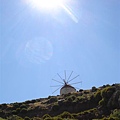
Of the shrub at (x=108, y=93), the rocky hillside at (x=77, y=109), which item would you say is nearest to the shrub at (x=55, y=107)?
the rocky hillside at (x=77, y=109)

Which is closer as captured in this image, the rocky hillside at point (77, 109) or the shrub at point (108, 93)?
the rocky hillside at point (77, 109)

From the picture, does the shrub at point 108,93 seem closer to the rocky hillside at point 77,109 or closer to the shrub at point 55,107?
the rocky hillside at point 77,109

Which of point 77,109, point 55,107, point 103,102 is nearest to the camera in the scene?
point 103,102

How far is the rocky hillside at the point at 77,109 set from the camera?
133 ft

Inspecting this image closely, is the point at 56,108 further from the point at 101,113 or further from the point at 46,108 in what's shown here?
the point at 101,113

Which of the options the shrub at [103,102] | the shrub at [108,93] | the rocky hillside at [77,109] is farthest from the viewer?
the shrub at [108,93]

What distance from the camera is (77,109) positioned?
48781 millimetres

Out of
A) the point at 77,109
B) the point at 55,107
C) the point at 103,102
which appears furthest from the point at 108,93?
the point at 55,107

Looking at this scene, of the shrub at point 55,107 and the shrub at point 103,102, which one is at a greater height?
the shrub at point 55,107

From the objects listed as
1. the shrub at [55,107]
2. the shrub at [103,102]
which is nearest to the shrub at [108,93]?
the shrub at [103,102]

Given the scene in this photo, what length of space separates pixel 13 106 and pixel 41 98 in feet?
36.7

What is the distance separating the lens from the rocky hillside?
1596 inches

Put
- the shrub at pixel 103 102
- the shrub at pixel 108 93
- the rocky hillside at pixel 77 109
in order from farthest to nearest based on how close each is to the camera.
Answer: the shrub at pixel 108 93 → the shrub at pixel 103 102 → the rocky hillside at pixel 77 109

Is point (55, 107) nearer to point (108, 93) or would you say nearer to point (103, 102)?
point (103, 102)
